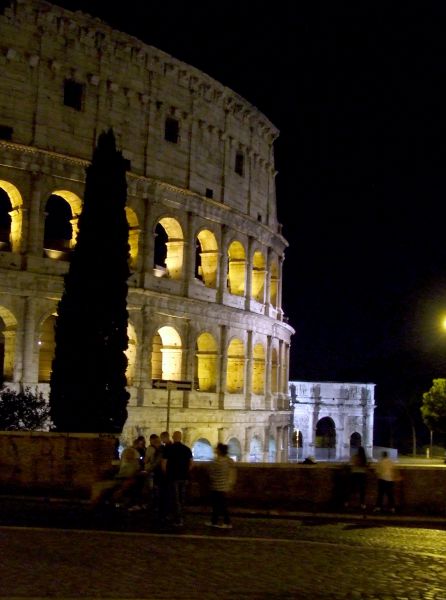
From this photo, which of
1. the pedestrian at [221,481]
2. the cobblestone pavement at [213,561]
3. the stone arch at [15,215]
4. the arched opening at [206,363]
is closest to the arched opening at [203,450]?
the arched opening at [206,363]

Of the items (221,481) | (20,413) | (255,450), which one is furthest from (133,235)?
(221,481)

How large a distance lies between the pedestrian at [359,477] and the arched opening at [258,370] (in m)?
21.4

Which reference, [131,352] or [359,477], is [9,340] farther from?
[359,477]

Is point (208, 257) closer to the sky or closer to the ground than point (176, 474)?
closer to the sky

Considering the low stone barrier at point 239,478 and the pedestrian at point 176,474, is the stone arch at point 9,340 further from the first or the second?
the pedestrian at point 176,474

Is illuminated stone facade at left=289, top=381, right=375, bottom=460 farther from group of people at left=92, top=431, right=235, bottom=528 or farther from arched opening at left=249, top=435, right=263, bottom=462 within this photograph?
group of people at left=92, top=431, right=235, bottom=528

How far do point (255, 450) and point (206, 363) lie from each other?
196 inches

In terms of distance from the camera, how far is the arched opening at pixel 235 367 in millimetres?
35844

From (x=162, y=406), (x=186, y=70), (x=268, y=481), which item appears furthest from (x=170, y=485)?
(x=186, y=70)

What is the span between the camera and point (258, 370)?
127 ft

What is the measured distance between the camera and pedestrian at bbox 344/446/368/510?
1659 cm

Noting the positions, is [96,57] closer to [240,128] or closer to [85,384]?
[240,128]

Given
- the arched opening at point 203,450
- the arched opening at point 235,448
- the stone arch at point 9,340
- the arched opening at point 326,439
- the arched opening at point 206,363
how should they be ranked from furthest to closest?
the arched opening at point 326,439 → the arched opening at point 235,448 → the arched opening at point 206,363 → the arched opening at point 203,450 → the stone arch at point 9,340

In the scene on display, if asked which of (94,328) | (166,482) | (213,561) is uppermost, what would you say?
(94,328)
